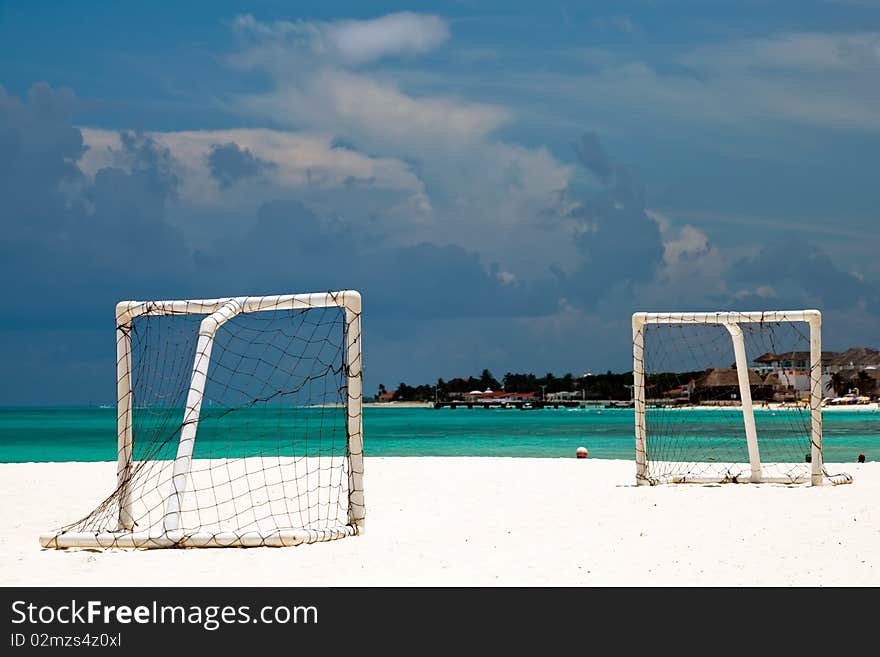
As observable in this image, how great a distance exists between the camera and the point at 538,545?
9.79 m

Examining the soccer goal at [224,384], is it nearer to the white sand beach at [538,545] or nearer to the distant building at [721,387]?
the white sand beach at [538,545]

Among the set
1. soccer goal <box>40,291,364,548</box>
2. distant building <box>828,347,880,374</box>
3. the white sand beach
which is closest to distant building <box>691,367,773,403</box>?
the white sand beach

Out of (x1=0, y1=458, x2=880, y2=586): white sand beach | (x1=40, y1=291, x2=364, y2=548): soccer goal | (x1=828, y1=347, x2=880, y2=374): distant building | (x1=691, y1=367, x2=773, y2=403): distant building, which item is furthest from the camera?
(x1=828, y1=347, x2=880, y2=374): distant building

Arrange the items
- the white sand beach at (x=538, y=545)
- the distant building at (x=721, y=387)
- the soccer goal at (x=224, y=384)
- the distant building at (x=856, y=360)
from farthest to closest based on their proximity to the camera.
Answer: the distant building at (x=856, y=360), the distant building at (x=721, y=387), the soccer goal at (x=224, y=384), the white sand beach at (x=538, y=545)

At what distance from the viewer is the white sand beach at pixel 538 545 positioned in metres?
8.34

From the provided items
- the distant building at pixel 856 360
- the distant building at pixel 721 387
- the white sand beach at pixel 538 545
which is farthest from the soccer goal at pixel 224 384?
the distant building at pixel 856 360

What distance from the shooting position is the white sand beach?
27.3 ft

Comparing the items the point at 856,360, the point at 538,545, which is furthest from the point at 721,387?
the point at 856,360

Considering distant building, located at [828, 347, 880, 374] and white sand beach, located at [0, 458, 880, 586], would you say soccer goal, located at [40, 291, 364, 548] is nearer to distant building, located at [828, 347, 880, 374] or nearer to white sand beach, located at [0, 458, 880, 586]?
white sand beach, located at [0, 458, 880, 586]
